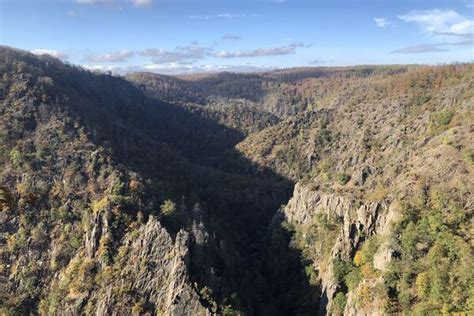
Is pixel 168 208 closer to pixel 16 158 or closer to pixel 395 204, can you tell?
pixel 16 158

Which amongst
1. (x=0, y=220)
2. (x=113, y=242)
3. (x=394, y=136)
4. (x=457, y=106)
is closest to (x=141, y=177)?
(x=113, y=242)

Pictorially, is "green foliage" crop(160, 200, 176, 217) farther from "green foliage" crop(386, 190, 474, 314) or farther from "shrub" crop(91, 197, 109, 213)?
"green foliage" crop(386, 190, 474, 314)

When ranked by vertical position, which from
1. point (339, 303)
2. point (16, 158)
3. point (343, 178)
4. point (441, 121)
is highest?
point (441, 121)

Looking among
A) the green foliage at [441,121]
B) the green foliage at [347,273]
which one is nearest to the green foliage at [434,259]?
the green foliage at [347,273]

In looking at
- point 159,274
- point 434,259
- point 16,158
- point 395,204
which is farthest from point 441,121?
point 16,158

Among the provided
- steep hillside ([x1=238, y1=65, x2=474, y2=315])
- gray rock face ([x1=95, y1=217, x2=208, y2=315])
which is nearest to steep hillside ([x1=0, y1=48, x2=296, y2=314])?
gray rock face ([x1=95, y1=217, x2=208, y2=315])

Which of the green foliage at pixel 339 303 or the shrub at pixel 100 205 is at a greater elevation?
the shrub at pixel 100 205

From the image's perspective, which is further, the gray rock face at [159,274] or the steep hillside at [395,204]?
the gray rock face at [159,274]

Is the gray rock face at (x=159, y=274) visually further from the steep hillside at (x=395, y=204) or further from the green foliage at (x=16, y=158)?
the green foliage at (x=16, y=158)
